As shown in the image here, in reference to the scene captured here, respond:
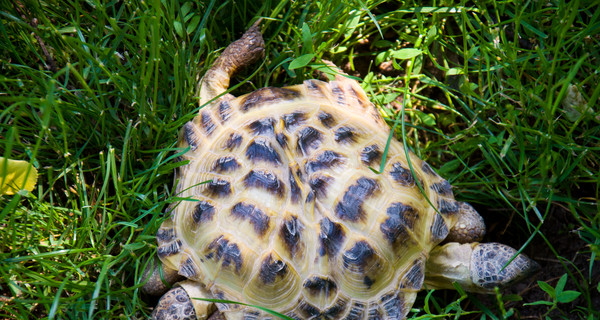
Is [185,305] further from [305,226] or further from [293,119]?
[293,119]

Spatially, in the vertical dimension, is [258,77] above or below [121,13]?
below

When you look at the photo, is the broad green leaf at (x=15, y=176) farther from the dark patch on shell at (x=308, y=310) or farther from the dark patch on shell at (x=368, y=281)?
the dark patch on shell at (x=368, y=281)

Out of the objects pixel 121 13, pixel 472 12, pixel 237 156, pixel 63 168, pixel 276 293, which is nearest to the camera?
pixel 276 293

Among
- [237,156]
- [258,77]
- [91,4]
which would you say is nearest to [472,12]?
[258,77]

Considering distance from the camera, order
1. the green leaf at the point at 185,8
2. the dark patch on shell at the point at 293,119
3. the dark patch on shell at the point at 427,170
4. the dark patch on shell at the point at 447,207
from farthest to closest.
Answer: the green leaf at the point at 185,8
the dark patch on shell at the point at 427,170
the dark patch on shell at the point at 447,207
the dark patch on shell at the point at 293,119

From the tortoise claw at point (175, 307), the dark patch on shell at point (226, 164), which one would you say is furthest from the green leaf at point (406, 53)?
the tortoise claw at point (175, 307)

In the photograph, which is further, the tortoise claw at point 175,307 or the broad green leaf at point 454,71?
the broad green leaf at point 454,71

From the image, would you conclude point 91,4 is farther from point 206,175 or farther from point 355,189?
point 355,189
